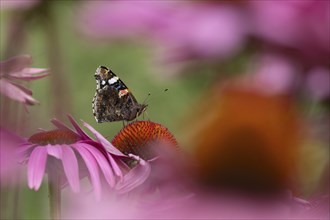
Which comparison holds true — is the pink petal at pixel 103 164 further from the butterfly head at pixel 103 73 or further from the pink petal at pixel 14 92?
the butterfly head at pixel 103 73

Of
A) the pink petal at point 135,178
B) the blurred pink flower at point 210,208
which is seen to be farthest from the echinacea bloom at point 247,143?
the pink petal at point 135,178

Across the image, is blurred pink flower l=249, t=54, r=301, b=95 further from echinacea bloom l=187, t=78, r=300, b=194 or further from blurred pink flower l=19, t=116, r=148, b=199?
echinacea bloom l=187, t=78, r=300, b=194

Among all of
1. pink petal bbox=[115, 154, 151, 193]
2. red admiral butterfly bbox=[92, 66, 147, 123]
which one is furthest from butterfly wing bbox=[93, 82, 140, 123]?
pink petal bbox=[115, 154, 151, 193]

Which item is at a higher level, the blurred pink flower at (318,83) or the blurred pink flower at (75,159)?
the blurred pink flower at (318,83)

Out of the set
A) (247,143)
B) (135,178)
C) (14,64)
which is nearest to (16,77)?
(14,64)

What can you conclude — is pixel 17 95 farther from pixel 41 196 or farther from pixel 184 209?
pixel 41 196

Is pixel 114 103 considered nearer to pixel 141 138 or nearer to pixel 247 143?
pixel 141 138

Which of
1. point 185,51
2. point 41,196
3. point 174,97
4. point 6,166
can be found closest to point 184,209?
point 6,166
